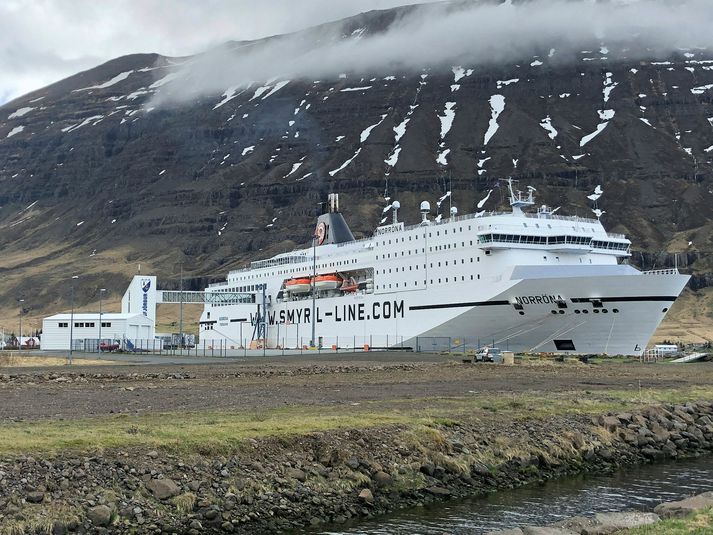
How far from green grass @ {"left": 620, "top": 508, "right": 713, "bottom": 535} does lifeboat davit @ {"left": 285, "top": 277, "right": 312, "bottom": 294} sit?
2663 inches

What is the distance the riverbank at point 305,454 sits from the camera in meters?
11.8

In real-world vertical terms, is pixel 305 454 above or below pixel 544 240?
below

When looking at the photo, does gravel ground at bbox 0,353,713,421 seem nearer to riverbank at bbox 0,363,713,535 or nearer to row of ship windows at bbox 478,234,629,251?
riverbank at bbox 0,363,713,535

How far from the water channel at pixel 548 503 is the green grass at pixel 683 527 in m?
3.18

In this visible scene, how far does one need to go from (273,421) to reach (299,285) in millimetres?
62026

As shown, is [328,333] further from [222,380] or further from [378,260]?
[222,380]

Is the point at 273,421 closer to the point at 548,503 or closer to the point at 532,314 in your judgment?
the point at 548,503

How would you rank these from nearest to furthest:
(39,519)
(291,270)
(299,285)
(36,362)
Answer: (39,519) → (36,362) → (299,285) → (291,270)

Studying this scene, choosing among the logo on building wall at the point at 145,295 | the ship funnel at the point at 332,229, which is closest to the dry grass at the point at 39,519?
the ship funnel at the point at 332,229

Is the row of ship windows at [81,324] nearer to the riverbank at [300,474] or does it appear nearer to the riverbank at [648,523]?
the riverbank at [300,474]

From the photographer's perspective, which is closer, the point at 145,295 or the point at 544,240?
the point at 544,240

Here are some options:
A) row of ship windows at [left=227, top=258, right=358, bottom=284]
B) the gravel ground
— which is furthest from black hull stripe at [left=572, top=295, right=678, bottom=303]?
row of ship windows at [left=227, top=258, right=358, bottom=284]

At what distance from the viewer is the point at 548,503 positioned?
49.5 ft

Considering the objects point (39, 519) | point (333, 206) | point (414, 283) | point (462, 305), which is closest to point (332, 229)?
point (333, 206)
